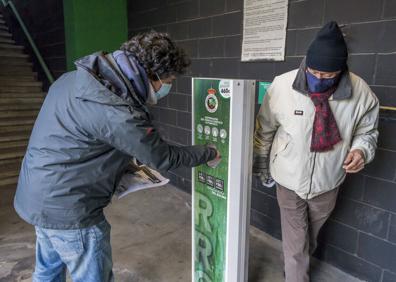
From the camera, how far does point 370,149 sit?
4.74 ft

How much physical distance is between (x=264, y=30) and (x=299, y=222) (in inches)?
50.6

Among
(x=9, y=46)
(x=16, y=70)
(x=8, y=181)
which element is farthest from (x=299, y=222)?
(x=9, y=46)

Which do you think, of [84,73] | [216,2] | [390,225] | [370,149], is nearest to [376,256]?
[390,225]

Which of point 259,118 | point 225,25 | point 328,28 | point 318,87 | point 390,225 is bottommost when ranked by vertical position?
point 390,225

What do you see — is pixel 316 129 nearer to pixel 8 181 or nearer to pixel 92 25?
pixel 92 25

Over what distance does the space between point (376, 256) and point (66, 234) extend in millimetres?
1637

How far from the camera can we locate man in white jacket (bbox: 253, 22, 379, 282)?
138 cm

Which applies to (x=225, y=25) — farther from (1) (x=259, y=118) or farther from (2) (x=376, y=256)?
(2) (x=376, y=256)

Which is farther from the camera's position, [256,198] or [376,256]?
[256,198]

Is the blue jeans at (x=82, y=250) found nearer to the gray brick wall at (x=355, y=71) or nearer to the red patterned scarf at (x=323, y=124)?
the red patterned scarf at (x=323, y=124)

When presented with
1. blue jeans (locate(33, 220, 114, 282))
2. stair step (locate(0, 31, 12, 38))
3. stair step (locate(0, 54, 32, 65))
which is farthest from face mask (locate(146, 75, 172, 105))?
stair step (locate(0, 31, 12, 38))

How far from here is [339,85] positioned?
4.65ft

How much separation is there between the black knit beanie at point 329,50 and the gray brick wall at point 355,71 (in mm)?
494

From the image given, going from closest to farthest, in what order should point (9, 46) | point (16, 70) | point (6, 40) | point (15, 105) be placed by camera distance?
point (15, 105)
point (16, 70)
point (9, 46)
point (6, 40)
